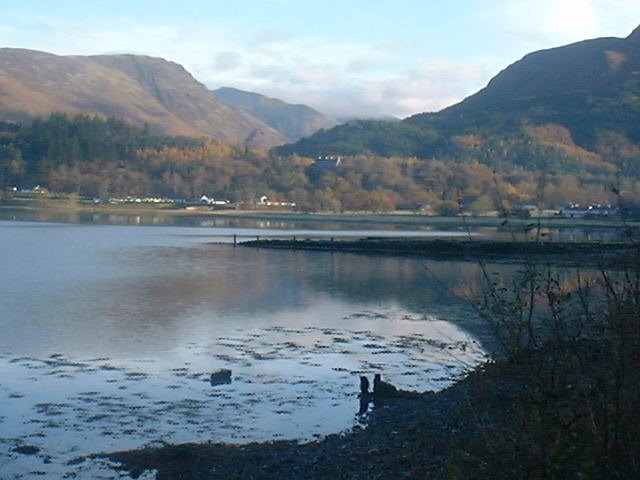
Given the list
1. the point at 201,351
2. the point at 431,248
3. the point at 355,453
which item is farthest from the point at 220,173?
the point at 355,453

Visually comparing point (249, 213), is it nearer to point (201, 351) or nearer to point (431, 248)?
point (431, 248)

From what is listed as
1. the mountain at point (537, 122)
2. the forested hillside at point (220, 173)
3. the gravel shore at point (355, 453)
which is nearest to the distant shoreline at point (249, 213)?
the forested hillside at point (220, 173)

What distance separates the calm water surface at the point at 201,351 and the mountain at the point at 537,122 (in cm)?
7264

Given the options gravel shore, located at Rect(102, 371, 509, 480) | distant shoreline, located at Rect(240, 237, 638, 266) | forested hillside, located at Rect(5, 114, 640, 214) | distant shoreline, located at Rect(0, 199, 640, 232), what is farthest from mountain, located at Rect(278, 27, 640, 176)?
gravel shore, located at Rect(102, 371, 509, 480)

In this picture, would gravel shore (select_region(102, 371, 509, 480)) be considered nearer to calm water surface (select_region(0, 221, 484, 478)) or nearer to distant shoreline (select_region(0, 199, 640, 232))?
calm water surface (select_region(0, 221, 484, 478))

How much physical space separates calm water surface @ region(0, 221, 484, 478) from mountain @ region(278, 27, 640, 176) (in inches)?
2860

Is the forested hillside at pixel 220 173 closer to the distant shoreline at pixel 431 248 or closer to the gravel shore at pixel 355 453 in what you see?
the distant shoreline at pixel 431 248

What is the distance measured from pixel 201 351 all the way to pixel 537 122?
125397mm

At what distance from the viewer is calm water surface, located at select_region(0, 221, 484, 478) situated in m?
9.86

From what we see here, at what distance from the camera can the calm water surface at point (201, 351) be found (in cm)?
986

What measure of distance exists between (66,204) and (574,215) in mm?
62959

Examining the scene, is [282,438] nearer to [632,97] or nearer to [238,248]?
[238,248]

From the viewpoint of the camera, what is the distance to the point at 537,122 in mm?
133750

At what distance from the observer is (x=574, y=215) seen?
77.6 m
